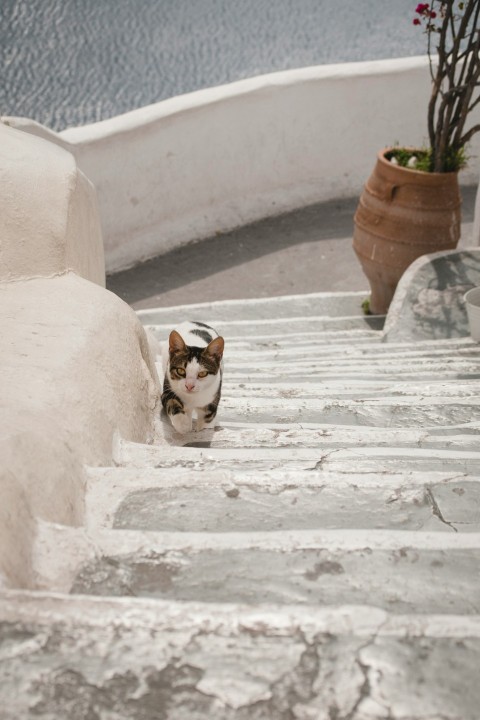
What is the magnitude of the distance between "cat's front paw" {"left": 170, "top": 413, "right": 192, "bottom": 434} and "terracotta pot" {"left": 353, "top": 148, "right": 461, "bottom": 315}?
250 centimetres

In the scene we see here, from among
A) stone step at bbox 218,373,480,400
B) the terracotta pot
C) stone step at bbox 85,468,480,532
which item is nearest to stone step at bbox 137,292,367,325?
the terracotta pot

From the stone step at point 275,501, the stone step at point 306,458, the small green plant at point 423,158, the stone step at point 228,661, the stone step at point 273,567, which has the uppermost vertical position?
the stone step at point 228,661

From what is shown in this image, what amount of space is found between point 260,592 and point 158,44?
680 cm

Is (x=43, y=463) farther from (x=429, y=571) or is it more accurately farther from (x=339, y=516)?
(x=429, y=571)

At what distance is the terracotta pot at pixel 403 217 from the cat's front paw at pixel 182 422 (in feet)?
8.19

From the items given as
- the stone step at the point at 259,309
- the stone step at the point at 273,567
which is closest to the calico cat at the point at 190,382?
the stone step at the point at 273,567

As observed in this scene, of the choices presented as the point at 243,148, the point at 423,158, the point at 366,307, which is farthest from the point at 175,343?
the point at 243,148

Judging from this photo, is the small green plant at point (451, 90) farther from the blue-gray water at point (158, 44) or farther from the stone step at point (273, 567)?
the stone step at point (273, 567)

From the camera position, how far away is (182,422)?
2.46m

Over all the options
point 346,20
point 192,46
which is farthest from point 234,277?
point 346,20

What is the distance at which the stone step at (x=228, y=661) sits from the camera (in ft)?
3.21

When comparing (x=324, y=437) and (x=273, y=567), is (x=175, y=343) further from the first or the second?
(x=273, y=567)

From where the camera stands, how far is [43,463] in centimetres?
147

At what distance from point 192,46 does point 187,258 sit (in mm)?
2465
